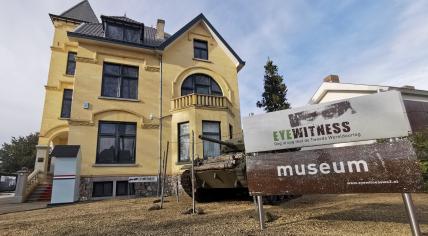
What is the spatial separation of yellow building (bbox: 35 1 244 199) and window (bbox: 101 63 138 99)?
0.18ft

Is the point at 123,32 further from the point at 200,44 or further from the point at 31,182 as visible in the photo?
the point at 31,182

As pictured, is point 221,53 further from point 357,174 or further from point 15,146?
point 15,146

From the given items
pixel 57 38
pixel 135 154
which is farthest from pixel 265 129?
pixel 57 38

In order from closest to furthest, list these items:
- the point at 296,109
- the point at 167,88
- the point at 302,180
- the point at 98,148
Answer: the point at 302,180, the point at 296,109, the point at 98,148, the point at 167,88

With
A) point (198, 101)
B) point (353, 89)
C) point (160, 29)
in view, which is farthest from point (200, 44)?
point (353, 89)

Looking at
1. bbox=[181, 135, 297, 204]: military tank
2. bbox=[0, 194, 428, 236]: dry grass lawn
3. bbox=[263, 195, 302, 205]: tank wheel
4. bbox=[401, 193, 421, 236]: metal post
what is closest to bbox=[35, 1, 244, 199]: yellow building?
bbox=[181, 135, 297, 204]: military tank

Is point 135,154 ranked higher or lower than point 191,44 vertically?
lower

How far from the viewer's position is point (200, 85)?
17.8m

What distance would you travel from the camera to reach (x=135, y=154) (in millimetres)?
15133

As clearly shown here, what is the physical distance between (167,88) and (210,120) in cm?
365

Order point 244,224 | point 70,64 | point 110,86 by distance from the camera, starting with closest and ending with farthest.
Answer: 1. point 244,224
2. point 110,86
3. point 70,64

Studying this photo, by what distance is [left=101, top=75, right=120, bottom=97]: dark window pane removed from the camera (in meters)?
15.6

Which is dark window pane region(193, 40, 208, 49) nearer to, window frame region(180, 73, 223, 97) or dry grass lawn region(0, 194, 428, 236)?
window frame region(180, 73, 223, 97)

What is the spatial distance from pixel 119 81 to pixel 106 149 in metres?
4.22
